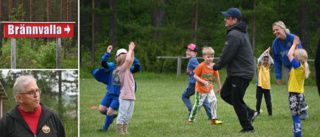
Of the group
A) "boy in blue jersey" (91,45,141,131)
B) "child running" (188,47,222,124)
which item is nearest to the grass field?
"child running" (188,47,222,124)

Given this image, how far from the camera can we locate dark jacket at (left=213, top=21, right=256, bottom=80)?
6.87 metres

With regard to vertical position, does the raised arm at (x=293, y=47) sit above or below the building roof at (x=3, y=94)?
above

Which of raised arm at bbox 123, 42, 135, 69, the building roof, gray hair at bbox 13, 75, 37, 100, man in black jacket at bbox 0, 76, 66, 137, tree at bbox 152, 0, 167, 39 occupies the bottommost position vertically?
the building roof

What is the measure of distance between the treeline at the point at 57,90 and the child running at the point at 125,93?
740mm

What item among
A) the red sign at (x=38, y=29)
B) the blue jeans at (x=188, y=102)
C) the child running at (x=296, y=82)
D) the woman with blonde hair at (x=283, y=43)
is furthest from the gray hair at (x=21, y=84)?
the blue jeans at (x=188, y=102)

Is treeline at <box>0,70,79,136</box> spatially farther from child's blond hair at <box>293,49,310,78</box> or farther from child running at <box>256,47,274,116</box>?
child running at <box>256,47,274,116</box>

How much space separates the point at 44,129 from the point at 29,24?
194 inches

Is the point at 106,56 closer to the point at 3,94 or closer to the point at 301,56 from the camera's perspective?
the point at 3,94

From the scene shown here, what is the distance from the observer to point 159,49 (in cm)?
3009

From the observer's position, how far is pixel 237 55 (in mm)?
6930

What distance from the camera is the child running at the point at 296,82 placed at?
22.1 feet

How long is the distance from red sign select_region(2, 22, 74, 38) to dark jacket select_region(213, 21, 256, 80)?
117 inches

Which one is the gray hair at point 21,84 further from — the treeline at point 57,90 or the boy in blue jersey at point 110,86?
the boy in blue jersey at point 110,86

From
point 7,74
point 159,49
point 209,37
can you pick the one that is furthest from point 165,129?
point 209,37
